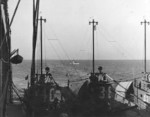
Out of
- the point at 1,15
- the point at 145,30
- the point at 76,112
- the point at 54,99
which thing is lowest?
the point at 76,112

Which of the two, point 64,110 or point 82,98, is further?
point 82,98

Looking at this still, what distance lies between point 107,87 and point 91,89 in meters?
1.43

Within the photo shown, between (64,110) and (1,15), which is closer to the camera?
(1,15)

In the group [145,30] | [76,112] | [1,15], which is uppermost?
[145,30]

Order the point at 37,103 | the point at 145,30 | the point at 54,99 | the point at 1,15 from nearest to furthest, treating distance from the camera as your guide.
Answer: the point at 1,15
the point at 37,103
the point at 54,99
the point at 145,30

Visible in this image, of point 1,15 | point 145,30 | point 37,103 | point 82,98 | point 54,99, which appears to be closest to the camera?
point 1,15

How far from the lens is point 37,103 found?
17.5 m

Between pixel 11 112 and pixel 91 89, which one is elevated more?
pixel 91 89

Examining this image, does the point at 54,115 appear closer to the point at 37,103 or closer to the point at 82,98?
the point at 37,103

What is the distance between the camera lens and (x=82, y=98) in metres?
20.3

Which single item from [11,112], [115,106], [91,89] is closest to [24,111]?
[11,112]

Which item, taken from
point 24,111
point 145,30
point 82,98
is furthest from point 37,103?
point 145,30

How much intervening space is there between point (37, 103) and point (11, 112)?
6.73ft

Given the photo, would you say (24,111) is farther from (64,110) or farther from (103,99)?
(103,99)
